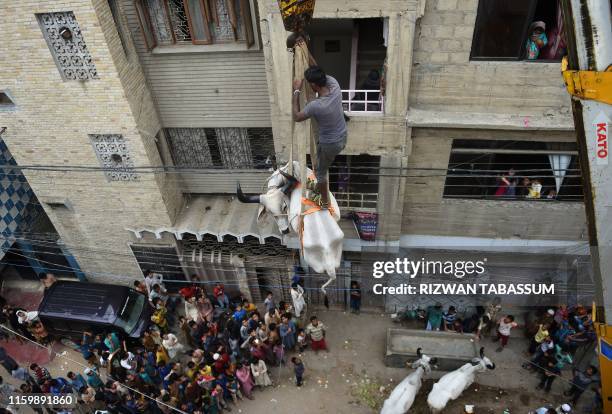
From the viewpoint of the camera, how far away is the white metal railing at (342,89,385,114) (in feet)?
32.9

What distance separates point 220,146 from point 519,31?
7.63 metres

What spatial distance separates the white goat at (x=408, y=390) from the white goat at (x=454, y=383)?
40 cm

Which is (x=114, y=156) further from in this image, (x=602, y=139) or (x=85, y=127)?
(x=602, y=139)

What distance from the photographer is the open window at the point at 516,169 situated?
10.8 metres

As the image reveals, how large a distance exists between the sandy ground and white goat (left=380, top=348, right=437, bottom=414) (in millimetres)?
654

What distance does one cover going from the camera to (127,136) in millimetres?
11375

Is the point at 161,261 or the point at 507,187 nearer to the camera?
the point at 507,187

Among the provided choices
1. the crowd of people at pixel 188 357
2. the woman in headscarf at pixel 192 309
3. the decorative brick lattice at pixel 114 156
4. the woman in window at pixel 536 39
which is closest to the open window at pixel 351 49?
the woman in window at pixel 536 39

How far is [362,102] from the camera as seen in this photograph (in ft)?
32.9

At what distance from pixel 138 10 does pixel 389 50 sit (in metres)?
5.73

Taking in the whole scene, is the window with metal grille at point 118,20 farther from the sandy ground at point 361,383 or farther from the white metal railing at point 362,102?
the sandy ground at point 361,383

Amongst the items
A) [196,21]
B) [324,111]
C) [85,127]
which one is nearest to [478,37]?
[324,111]

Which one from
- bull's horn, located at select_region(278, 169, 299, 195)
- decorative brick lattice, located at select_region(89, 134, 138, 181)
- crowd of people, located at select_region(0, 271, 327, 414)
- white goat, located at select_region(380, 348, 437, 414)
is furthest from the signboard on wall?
decorative brick lattice, located at select_region(89, 134, 138, 181)

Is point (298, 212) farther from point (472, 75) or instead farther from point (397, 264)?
point (397, 264)
